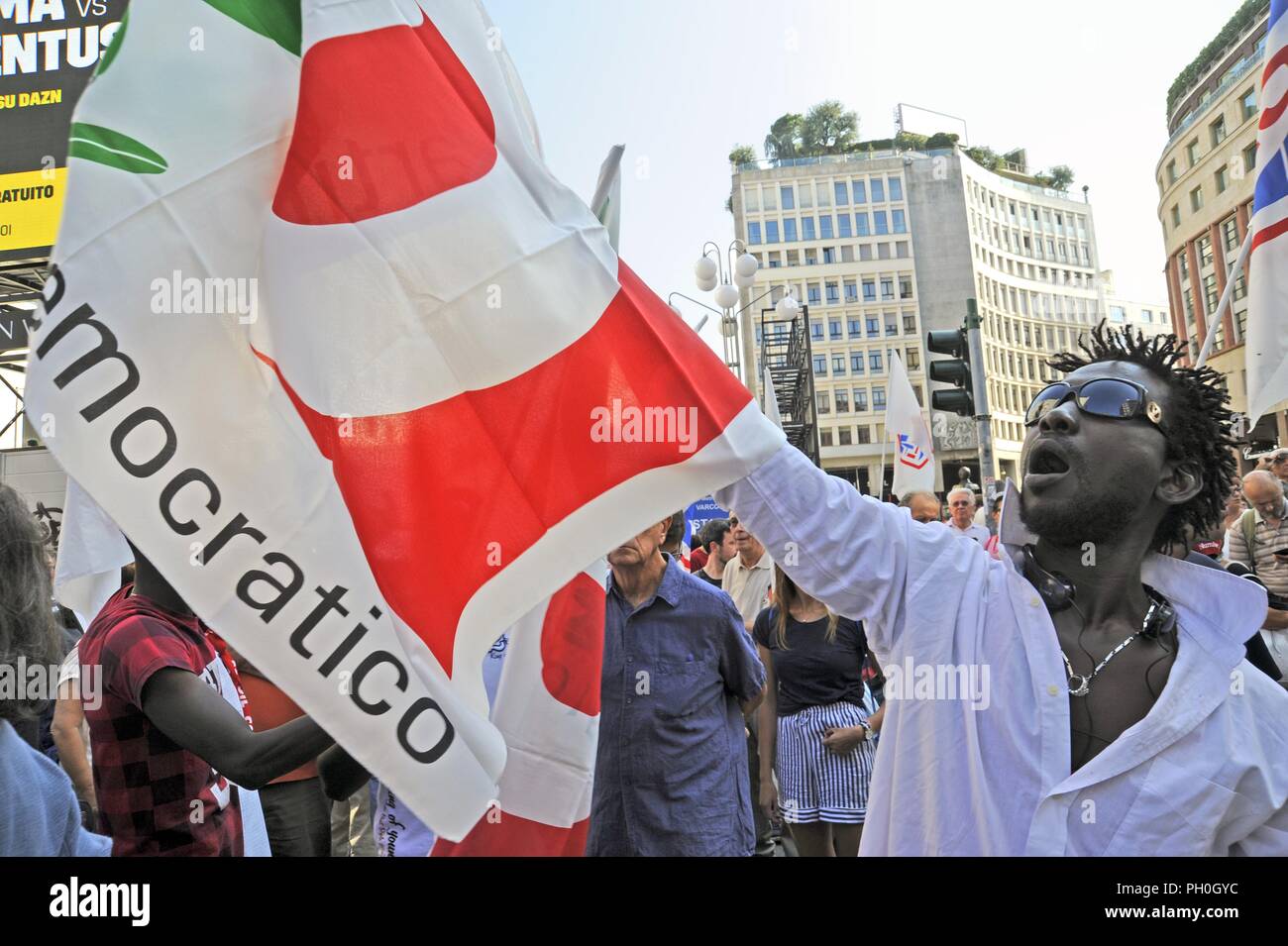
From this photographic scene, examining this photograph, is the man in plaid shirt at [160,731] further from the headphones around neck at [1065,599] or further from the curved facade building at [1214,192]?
the curved facade building at [1214,192]

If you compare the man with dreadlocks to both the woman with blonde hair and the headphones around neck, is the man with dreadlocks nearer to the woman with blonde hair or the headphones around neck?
the headphones around neck

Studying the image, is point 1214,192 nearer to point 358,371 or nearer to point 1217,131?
point 1217,131

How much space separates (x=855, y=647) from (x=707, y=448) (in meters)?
3.63

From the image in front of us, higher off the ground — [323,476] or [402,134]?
[402,134]

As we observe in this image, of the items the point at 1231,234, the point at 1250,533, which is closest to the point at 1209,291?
the point at 1231,234

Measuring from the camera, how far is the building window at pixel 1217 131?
45.7 metres

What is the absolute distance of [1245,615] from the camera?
2.08 m

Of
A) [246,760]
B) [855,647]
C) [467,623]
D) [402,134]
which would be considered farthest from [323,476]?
[855,647]

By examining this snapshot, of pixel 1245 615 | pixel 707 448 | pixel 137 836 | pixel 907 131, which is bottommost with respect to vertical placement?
pixel 137 836

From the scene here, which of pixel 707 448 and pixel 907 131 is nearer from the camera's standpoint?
pixel 707 448

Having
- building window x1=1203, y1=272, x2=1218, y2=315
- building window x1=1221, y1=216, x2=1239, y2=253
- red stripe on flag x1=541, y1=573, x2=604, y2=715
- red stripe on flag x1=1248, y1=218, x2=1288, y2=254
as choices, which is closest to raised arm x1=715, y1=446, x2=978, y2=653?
red stripe on flag x1=541, y1=573, x2=604, y2=715

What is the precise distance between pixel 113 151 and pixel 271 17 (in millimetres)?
A: 495

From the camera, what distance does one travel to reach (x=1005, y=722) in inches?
77.0
